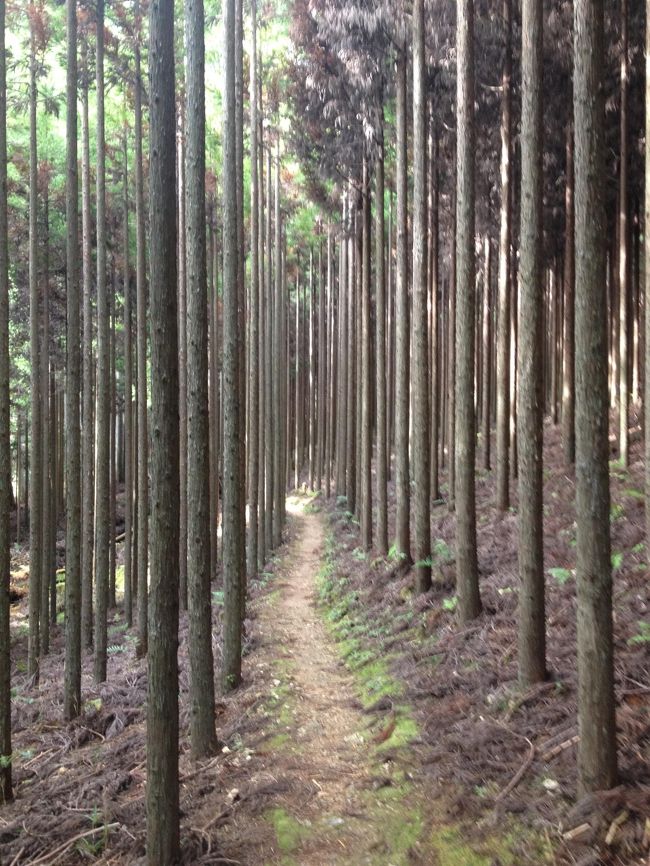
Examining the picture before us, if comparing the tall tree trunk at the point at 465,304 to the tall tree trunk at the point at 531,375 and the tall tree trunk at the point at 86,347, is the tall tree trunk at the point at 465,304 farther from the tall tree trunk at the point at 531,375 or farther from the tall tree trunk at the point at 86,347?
the tall tree trunk at the point at 86,347

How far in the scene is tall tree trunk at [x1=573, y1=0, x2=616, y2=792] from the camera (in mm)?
4191

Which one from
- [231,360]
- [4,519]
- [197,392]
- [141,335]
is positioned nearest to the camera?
[197,392]

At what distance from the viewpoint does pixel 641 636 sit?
616 centimetres

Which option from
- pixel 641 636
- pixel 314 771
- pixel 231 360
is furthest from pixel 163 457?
pixel 641 636

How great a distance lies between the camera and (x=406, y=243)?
11266 mm

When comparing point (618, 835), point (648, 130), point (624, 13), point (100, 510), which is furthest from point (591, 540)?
point (624, 13)

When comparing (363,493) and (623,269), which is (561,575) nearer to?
(623,269)

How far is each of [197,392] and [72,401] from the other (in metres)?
3.67

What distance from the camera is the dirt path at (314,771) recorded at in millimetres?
4738

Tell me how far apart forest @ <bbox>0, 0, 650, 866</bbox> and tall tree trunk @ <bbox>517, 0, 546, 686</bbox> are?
0.03 m

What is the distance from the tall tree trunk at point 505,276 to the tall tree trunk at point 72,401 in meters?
6.39

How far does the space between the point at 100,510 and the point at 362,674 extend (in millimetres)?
5167

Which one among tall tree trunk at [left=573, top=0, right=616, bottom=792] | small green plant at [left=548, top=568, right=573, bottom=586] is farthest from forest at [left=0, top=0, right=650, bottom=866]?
small green plant at [left=548, top=568, right=573, bottom=586]

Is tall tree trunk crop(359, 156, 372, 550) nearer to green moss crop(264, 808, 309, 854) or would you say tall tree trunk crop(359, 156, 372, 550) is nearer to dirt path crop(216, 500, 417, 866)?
dirt path crop(216, 500, 417, 866)
